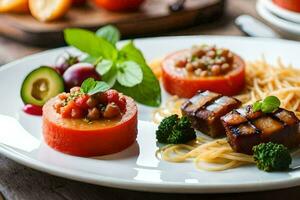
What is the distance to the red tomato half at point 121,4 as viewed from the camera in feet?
23.7

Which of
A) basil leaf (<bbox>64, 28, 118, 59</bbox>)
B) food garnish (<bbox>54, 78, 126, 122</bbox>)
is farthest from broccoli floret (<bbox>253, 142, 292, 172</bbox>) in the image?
basil leaf (<bbox>64, 28, 118, 59</bbox>)

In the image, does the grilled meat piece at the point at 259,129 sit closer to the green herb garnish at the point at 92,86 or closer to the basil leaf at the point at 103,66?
the green herb garnish at the point at 92,86

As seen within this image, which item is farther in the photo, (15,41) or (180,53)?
(15,41)

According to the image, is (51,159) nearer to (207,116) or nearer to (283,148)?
(207,116)

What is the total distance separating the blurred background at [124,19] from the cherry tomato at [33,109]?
6.03 ft

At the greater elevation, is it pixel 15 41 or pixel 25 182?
pixel 25 182

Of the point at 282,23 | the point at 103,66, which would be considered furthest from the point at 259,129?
the point at 282,23

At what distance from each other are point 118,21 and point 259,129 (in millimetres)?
3234

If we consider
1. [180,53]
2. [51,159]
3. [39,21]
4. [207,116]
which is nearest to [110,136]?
[51,159]

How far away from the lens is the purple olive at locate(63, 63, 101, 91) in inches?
205

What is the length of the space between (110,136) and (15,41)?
3.15 m

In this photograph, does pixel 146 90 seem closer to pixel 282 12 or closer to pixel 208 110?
pixel 208 110

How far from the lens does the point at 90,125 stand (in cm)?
422

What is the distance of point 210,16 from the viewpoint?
7.56 m
